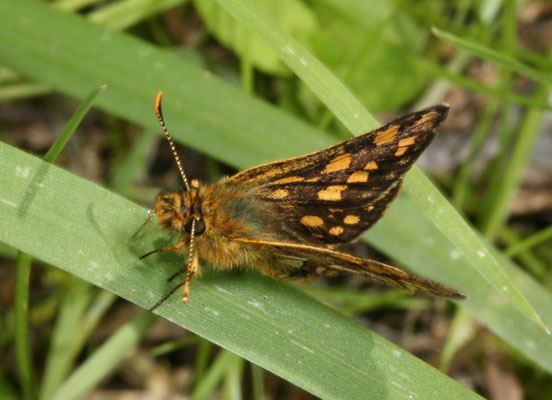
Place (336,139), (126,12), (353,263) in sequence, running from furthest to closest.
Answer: (126,12)
(336,139)
(353,263)

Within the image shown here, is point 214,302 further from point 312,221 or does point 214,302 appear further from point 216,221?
point 312,221

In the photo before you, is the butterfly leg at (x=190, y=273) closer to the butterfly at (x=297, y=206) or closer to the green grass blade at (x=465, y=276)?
the butterfly at (x=297, y=206)

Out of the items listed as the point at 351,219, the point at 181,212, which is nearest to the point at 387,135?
the point at 351,219

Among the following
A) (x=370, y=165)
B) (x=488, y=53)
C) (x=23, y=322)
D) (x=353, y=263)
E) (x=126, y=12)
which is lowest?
(x=23, y=322)

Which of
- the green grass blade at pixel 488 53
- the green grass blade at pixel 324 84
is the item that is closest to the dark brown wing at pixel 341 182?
the green grass blade at pixel 324 84

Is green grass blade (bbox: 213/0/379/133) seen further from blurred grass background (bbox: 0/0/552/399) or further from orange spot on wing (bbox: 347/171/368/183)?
blurred grass background (bbox: 0/0/552/399)

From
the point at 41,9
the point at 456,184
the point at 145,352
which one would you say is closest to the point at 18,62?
the point at 41,9

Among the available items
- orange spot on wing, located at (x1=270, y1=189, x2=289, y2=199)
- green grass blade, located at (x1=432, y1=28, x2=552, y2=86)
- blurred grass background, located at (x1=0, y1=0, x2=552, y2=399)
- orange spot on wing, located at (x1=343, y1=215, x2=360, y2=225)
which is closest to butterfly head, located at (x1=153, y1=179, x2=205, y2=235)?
orange spot on wing, located at (x1=270, y1=189, x2=289, y2=199)

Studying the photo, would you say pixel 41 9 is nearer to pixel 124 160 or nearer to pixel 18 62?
pixel 18 62
